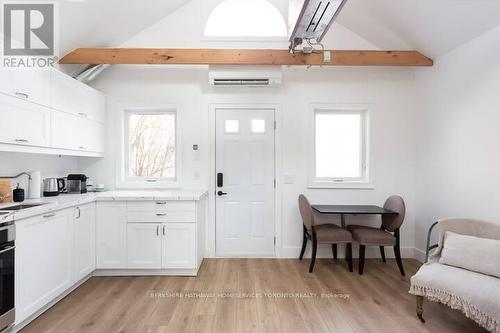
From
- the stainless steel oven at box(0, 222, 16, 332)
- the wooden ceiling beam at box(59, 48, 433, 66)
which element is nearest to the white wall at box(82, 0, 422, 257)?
the wooden ceiling beam at box(59, 48, 433, 66)

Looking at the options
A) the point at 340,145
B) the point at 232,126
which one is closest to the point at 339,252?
the point at 340,145

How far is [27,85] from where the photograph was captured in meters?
2.21

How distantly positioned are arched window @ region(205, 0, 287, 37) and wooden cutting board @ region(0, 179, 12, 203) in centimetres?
292

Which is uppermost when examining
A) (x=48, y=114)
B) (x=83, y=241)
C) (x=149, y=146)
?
(x=48, y=114)

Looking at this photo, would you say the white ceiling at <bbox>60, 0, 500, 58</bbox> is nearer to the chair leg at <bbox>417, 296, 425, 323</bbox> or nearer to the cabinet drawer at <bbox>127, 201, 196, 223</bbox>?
the cabinet drawer at <bbox>127, 201, 196, 223</bbox>

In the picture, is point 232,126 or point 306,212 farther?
point 232,126

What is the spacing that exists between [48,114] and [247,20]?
9.07ft

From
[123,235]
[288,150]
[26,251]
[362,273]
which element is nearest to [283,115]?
[288,150]

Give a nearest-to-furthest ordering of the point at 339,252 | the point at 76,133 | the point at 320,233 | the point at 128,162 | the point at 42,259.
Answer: the point at 42,259 → the point at 76,133 → the point at 320,233 → the point at 339,252 → the point at 128,162

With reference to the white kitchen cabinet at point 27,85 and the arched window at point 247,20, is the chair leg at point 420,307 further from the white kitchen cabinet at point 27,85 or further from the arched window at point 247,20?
the white kitchen cabinet at point 27,85

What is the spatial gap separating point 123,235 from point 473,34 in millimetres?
4439

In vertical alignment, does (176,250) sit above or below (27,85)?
below

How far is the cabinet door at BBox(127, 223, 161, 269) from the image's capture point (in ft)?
9.37

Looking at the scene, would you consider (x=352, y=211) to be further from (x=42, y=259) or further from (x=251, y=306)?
(x=42, y=259)
